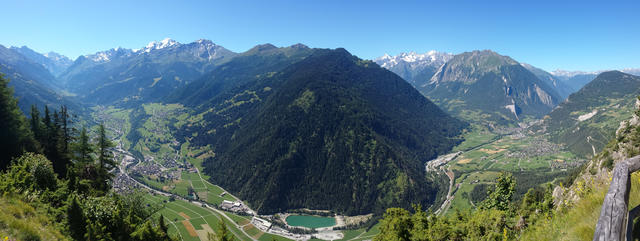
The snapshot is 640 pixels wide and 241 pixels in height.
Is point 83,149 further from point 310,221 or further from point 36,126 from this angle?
point 310,221

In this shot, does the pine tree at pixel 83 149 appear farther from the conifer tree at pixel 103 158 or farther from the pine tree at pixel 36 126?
the pine tree at pixel 36 126

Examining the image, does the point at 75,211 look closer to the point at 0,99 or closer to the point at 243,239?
the point at 0,99


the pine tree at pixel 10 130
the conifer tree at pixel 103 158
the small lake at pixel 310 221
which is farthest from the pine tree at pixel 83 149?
the small lake at pixel 310 221

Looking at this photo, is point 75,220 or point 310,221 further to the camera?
point 310,221

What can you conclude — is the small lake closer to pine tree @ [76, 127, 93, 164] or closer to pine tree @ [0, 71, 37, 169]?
pine tree @ [76, 127, 93, 164]

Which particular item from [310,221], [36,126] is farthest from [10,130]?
[310,221]

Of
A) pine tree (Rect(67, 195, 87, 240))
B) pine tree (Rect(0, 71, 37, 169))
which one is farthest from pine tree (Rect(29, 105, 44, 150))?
pine tree (Rect(67, 195, 87, 240))
